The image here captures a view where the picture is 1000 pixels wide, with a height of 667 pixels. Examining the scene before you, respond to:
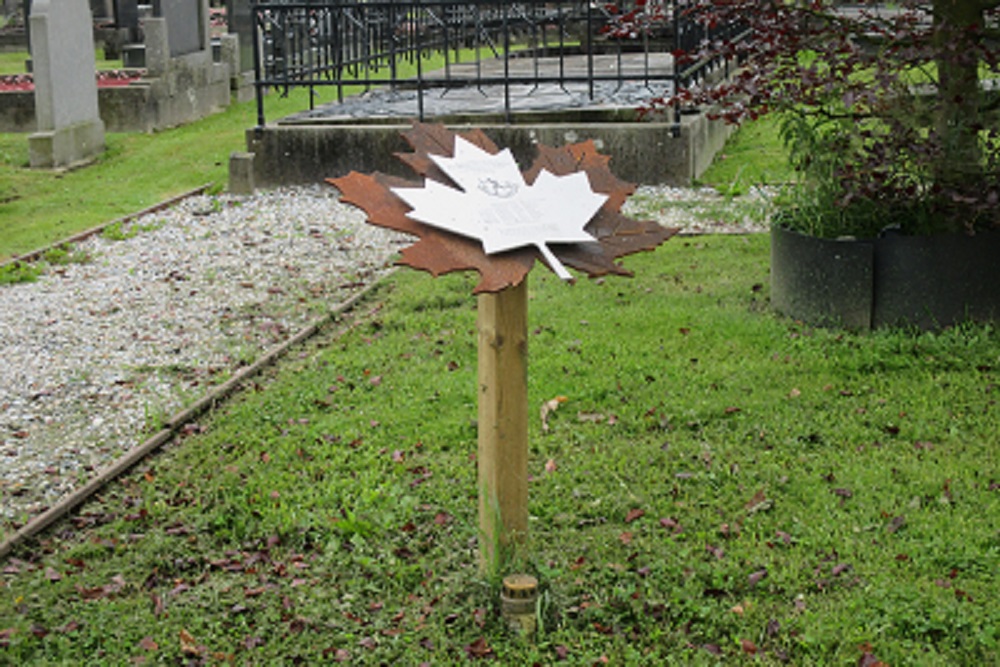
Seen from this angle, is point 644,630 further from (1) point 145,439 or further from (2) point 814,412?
(1) point 145,439

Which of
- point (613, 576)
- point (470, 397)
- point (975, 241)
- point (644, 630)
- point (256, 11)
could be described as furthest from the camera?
point (256, 11)

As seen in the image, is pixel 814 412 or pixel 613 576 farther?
pixel 814 412

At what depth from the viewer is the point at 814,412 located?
Answer: 5.06 meters

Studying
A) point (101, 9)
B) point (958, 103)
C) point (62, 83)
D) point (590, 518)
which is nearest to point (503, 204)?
point (590, 518)

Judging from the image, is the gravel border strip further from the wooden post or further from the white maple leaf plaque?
the white maple leaf plaque

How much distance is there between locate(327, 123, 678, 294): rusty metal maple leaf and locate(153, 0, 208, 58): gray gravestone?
11.9 m

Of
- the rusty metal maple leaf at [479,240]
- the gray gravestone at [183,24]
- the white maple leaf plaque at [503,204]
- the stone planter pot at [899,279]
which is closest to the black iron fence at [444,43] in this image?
the gray gravestone at [183,24]

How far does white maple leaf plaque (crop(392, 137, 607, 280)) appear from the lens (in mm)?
3385

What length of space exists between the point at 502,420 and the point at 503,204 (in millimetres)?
620

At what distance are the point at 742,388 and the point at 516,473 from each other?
6.61 feet

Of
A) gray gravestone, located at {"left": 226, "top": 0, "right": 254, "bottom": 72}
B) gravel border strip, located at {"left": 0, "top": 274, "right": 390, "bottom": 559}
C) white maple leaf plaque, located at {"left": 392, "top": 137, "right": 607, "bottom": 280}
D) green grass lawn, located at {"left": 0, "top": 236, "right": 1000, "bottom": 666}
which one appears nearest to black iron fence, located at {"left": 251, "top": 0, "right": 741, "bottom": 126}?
gray gravestone, located at {"left": 226, "top": 0, "right": 254, "bottom": 72}

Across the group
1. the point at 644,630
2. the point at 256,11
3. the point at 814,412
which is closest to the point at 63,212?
the point at 256,11

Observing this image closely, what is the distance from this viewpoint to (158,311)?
7309 mm

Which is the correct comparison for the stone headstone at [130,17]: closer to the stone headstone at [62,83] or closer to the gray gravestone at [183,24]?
the gray gravestone at [183,24]
